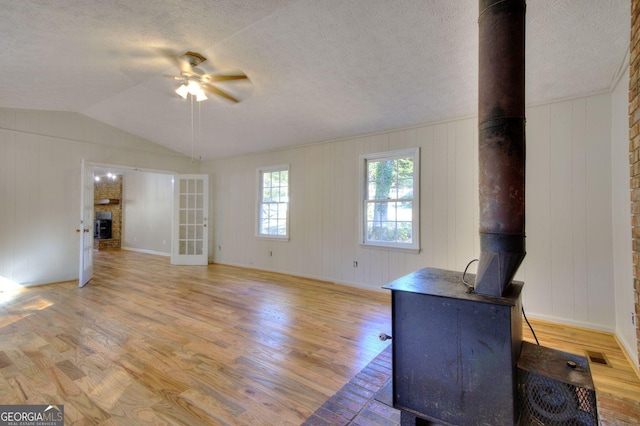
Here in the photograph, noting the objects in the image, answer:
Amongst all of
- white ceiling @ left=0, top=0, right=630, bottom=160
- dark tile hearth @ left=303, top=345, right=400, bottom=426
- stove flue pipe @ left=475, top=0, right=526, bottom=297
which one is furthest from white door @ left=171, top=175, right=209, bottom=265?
stove flue pipe @ left=475, top=0, right=526, bottom=297

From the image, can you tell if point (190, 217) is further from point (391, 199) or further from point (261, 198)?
point (391, 199)

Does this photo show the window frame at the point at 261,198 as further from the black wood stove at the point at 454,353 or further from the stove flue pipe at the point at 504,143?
the stove flue pipe at the point at 504,143

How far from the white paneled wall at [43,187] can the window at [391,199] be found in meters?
4.86

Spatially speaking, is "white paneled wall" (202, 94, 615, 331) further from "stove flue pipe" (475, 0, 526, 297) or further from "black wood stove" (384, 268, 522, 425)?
"stove flue pipe" (475, 0, 526, 297)

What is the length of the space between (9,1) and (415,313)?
3527mm

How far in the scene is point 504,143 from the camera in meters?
1.42

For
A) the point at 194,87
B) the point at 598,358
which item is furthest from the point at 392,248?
the point at 194,87

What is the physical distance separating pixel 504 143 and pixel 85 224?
19.3 feet

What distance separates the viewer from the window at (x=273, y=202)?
5.67 metres

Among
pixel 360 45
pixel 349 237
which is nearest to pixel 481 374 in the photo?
pixel 360 45

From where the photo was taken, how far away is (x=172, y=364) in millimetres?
2291

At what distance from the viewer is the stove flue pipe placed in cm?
142

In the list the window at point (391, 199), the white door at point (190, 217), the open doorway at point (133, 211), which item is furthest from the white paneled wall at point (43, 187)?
the window at point (391, 199)

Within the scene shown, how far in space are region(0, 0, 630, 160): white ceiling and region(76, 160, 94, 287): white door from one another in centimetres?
121
